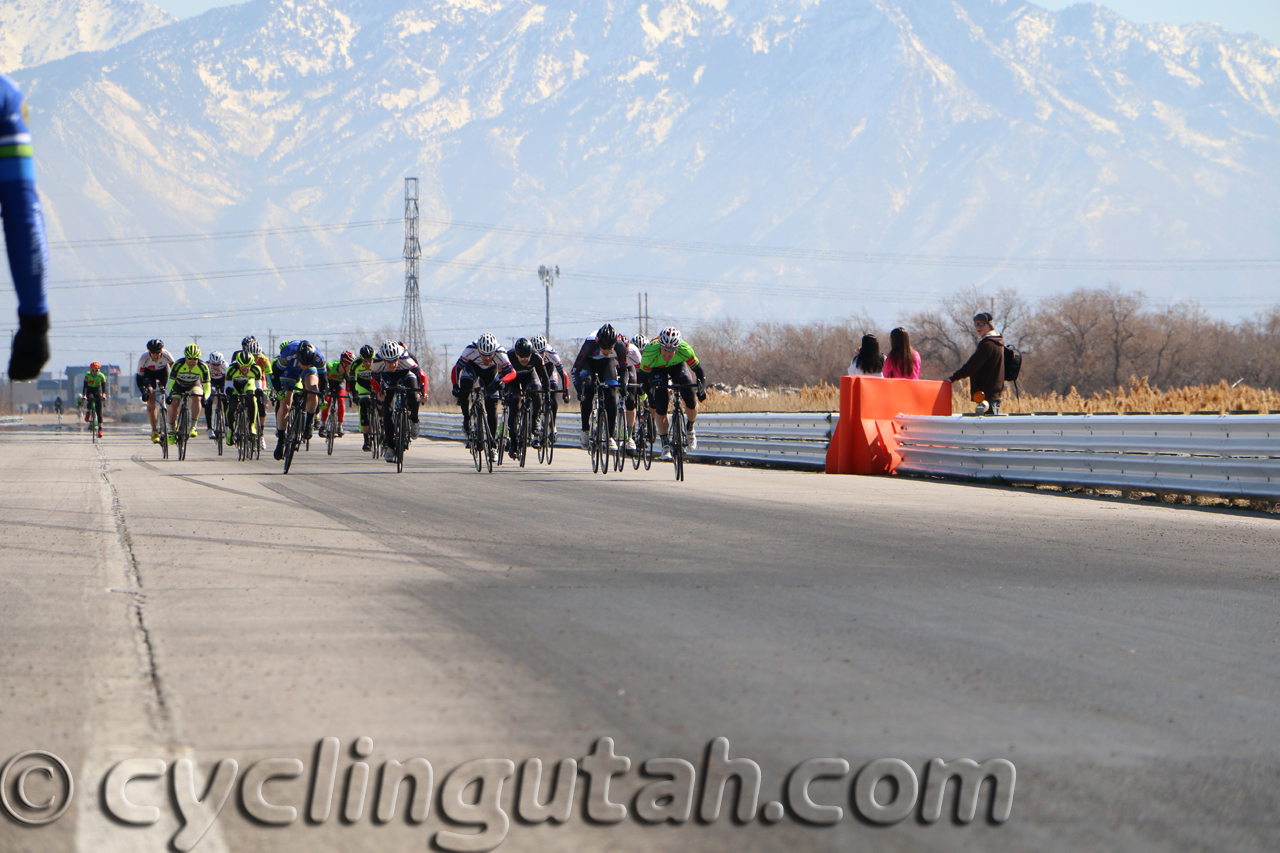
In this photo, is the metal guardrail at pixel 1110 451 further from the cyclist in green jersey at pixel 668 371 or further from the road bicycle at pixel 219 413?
the road bicycle at pixel 219 413

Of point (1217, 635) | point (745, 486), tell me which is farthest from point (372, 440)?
point (1217, 635)

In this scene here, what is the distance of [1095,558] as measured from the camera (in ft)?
28.9

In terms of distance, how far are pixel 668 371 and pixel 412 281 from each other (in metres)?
59.8

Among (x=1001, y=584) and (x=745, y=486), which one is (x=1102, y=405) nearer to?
(x=745, y=486)

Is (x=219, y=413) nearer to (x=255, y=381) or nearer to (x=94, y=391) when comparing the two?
(x=255, y=381)

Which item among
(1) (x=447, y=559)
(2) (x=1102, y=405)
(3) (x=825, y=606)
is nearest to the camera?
(3) (x=825, y=606)

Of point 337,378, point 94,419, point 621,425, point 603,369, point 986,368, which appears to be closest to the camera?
point 986,368

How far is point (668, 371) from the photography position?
18.2 meters

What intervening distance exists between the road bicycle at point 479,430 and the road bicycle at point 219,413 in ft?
25.0

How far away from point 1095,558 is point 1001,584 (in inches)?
62.6
